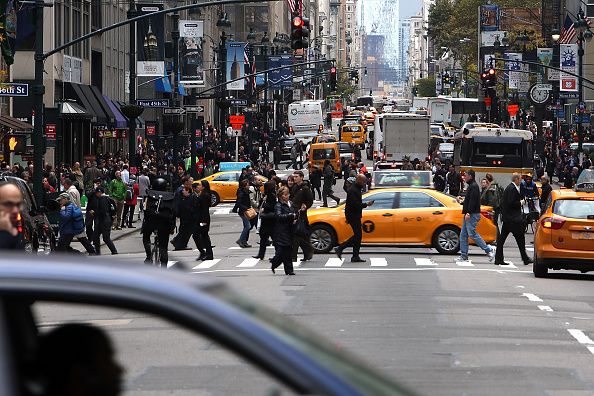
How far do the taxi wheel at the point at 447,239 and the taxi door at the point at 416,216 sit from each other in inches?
5.6

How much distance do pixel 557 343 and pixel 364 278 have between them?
9.27m

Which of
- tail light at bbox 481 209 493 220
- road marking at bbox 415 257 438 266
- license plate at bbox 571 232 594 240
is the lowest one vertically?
road marking at bbox 415 257 438 266

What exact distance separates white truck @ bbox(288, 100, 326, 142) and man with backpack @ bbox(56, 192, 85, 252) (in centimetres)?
7698

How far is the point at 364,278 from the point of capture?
24.4m

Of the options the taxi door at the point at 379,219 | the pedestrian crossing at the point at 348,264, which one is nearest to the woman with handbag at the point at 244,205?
the taxi door at the point at 379,219

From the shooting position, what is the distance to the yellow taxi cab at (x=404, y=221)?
3100cm

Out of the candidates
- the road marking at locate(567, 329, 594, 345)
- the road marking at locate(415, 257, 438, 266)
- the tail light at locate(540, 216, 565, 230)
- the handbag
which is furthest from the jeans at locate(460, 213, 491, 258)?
the road marking at locate(567, 329, 594, 345)

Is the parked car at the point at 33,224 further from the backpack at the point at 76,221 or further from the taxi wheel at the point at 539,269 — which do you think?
the taxi wheel at the point at 539,269

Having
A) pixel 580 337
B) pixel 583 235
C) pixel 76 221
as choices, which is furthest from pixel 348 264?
pixel 580 337

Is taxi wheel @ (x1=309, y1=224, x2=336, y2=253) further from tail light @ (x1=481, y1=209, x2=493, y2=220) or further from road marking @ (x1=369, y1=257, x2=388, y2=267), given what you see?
tail light @ (x1=481, y1=209, x2=493, y2=220)

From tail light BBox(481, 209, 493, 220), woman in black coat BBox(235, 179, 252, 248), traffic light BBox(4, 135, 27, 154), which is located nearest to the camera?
tail light BBox(481, 209, 493, 220)

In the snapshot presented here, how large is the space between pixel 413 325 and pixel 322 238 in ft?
48.9

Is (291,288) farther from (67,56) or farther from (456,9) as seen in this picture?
(456,9)

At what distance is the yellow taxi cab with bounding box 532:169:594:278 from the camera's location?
23906 mm
